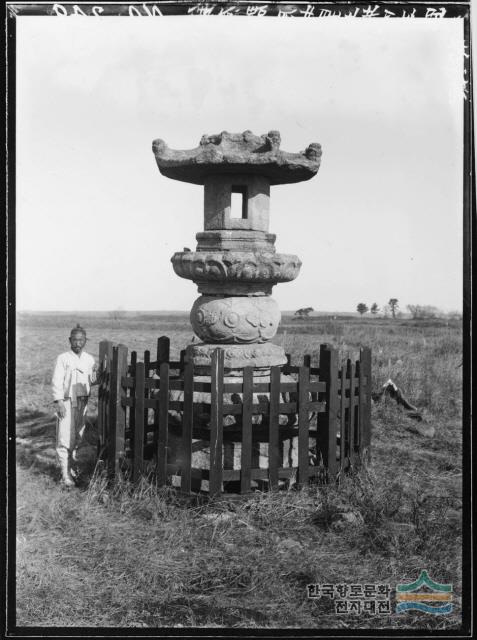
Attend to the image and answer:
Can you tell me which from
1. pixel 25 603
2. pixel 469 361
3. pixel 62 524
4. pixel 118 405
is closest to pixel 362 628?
pixel 469 361

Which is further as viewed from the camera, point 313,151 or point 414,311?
point 414,311

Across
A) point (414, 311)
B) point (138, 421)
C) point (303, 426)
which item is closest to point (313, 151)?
point (303, 426)

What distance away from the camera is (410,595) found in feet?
14.8

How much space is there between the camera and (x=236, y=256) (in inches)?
262

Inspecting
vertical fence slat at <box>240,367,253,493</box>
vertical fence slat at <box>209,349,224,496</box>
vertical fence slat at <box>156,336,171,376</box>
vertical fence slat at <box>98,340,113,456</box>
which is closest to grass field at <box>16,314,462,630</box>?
vertical fence slat at <box>240,367,253,493</box>

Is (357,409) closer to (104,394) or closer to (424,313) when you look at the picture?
(104,394)

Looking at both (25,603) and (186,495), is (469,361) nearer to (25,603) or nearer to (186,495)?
(186,495)

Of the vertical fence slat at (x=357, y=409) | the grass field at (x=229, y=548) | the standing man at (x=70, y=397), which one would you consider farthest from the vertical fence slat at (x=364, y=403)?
the standing man at (x=70, y=397)

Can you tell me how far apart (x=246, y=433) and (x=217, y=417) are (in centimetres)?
32

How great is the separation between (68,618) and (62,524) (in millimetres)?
1400

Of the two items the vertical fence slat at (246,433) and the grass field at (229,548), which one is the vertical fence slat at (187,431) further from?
the vertical fence slat at (246,433)

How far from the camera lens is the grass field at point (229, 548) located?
174 inches

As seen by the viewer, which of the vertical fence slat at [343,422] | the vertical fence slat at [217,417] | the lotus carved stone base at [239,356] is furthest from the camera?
the lotus carved stone base at [239,356]

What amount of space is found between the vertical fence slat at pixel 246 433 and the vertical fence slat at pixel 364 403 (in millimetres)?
1601
